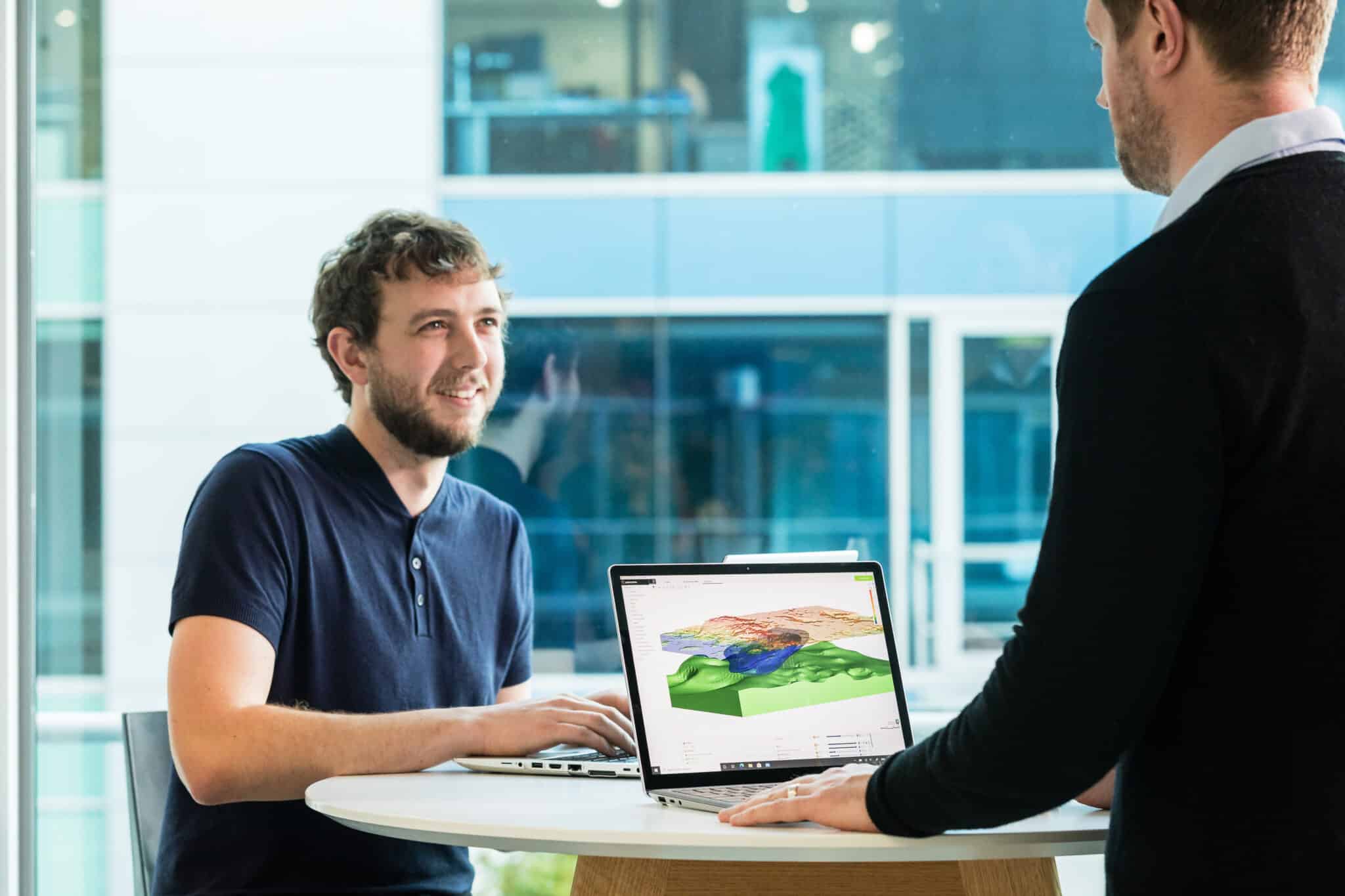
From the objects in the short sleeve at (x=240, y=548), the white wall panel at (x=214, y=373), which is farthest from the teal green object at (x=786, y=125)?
the short sleeve at (x=240, y=548)

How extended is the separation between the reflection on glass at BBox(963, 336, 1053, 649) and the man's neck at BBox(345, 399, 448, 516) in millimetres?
1759

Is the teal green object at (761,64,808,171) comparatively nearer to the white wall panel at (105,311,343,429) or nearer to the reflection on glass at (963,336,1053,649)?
the reflection on glass at (963,336,1053,649)

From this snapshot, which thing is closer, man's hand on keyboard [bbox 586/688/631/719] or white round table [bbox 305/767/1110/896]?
white round table [bbox 305/767/1110/896]

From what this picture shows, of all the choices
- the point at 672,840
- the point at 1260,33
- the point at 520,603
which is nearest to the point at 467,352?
the point at 520,603

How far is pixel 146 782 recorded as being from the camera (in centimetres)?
217

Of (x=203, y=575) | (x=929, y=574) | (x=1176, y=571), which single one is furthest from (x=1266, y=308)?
(x=929, y=574)

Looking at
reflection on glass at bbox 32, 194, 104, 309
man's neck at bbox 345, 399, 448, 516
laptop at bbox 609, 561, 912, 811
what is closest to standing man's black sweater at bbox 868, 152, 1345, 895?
laptop at bbox 609, 561, 912, 811

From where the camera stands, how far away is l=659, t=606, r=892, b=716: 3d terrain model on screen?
1.54 meters

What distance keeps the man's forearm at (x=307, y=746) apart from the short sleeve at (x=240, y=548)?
16 centimetres

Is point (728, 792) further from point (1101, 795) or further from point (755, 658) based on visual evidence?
point (1101, 795)

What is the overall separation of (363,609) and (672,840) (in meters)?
0.86

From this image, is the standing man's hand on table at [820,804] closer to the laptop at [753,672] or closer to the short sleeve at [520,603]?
the laptop at [753,672]

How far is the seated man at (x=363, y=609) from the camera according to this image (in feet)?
5.67

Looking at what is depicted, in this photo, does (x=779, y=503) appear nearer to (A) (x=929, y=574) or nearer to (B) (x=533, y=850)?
(A) (x=929, y=574)
